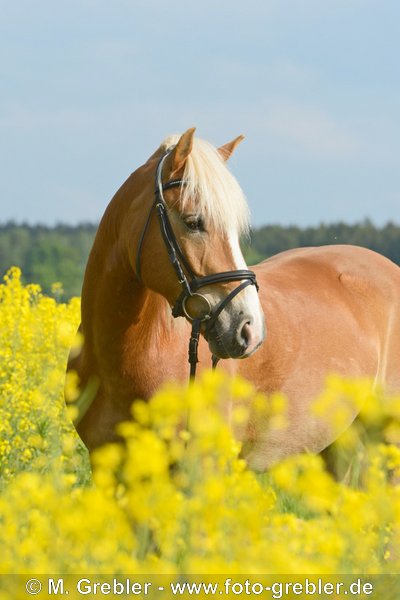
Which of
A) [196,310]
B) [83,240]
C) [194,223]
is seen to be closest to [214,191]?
[194,223]

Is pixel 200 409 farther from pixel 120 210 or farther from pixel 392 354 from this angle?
pixel 392 354

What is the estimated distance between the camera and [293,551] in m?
2.75

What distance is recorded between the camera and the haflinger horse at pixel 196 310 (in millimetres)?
4410

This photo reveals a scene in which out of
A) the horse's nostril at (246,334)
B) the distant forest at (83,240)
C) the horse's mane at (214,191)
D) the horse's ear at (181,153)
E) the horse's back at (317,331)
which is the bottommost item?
the distant forest at (83,240)

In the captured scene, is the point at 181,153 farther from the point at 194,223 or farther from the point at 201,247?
the point at 201,247

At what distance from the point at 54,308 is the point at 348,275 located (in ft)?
16.0

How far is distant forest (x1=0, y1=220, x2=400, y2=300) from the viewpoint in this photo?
49.1 meters

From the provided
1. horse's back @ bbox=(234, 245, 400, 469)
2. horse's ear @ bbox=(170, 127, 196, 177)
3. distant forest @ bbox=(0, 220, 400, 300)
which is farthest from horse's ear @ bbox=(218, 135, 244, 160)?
distant forest @ bbox=(0, 220, 400, 300)

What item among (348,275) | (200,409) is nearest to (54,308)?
(348,275)

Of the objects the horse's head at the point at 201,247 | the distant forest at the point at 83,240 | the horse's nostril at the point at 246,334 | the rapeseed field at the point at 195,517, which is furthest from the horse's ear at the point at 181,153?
the distant forest at the point at 83,240

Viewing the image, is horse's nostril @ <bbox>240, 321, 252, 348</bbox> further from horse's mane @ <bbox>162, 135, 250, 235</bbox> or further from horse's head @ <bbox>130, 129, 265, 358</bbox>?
horse's mane @ <bbox>162, 135, 250, 235</bbox>

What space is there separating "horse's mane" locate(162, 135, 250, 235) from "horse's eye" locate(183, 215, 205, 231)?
42 mm

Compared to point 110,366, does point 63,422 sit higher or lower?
lower

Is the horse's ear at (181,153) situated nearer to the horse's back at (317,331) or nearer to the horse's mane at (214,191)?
the horse's mane at (214,191)
